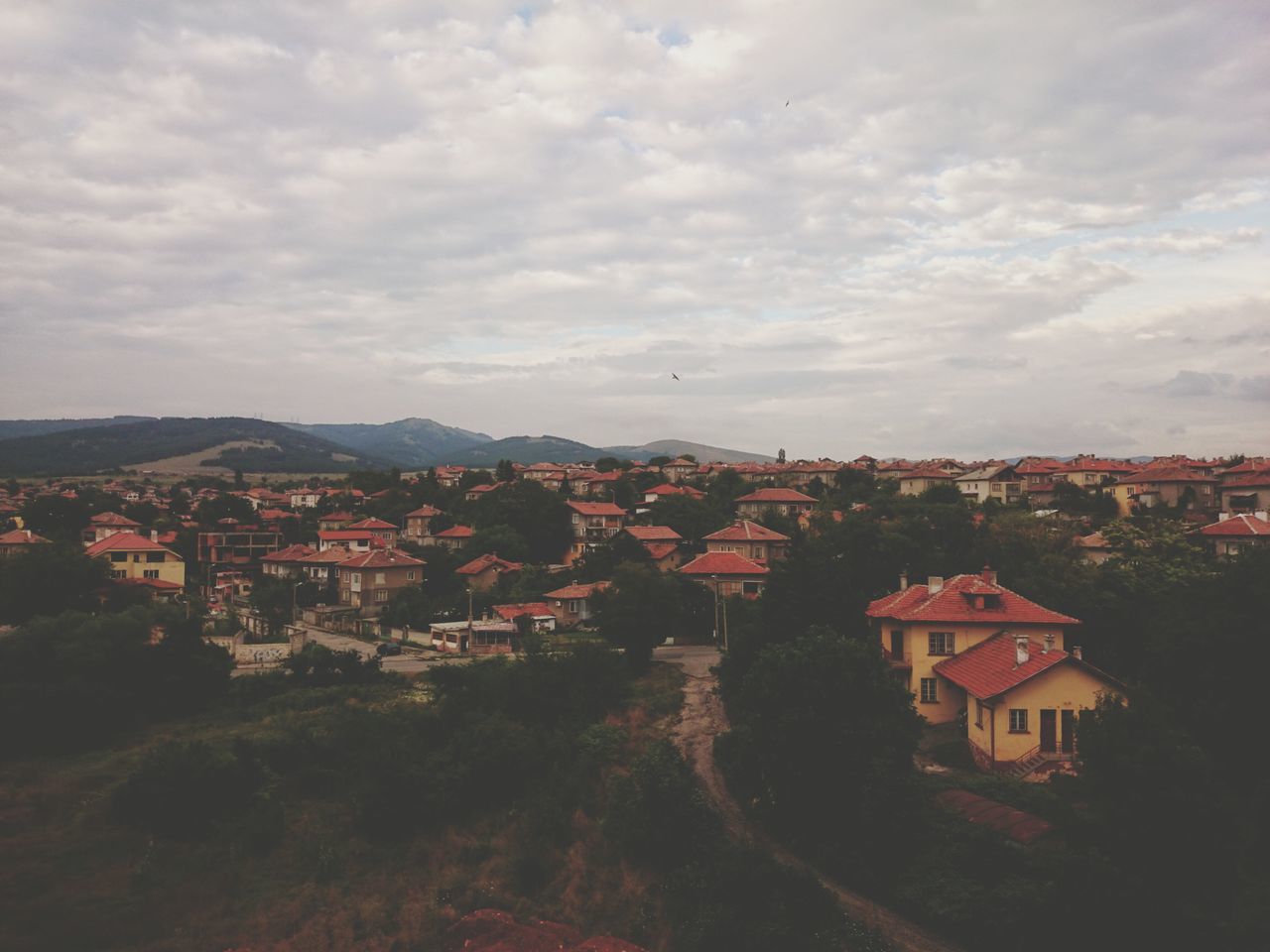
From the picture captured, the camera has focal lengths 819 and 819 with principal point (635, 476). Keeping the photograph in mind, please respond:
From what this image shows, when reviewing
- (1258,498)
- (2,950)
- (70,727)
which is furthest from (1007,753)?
(1258,498)

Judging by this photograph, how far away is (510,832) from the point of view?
23.8 metres

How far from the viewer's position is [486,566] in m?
62.1

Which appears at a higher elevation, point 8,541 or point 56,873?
point 8,541

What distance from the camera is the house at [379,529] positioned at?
253ft

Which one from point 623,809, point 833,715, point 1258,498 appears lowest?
point 623,809

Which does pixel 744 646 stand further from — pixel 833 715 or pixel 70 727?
pixel 70 727

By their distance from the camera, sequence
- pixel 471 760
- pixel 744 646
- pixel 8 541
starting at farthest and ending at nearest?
pixel 8 541 → pixel 744 646 → pixel 471 760

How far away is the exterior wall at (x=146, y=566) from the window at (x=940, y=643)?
5584cm

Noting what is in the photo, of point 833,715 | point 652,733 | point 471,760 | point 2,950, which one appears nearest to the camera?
point 2,950

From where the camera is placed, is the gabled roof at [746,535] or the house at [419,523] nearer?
the gabled roof at [746,535]

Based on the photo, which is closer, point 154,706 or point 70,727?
point 70,727

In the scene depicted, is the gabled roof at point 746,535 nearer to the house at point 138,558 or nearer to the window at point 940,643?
the window at point 940,643

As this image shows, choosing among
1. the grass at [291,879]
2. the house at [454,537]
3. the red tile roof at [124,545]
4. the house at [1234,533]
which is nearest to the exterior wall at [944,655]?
the grass at [291,879]

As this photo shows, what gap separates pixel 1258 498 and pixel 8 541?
311ft
